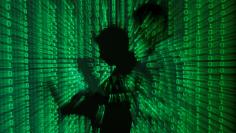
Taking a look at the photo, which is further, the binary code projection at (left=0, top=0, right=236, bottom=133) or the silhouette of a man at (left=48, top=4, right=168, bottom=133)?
the silhouette of a man at (left=48, top=4, right=168, bottom=133)

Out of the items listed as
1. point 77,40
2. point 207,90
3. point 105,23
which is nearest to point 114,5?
point 105,23

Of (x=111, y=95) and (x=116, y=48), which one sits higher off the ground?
(x=116, y=48)

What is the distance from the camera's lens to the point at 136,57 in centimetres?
130

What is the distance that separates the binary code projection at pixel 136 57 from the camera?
3.37 feet

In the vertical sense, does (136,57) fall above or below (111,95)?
above

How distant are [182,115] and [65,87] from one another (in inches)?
22.8

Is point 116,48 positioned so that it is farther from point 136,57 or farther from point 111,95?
point 111,95

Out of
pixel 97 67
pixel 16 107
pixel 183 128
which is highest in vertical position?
pixel 97 67

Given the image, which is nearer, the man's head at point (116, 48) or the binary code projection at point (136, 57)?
the binary code projection at point (136, 57)

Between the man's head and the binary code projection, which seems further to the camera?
the man's head

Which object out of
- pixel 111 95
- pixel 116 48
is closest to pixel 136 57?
pixel 116 48

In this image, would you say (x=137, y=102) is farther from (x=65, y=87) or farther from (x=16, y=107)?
(x=16, y=107)

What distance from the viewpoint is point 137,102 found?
132cm

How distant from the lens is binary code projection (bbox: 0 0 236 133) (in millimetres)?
1027
